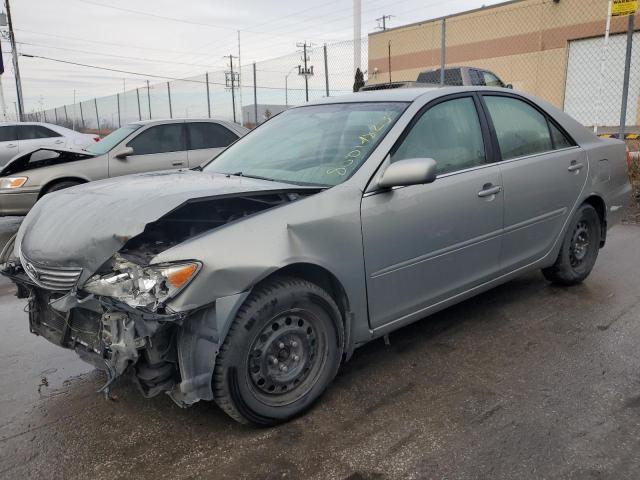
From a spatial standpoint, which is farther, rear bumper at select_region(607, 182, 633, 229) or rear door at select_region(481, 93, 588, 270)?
rear bumper at select_region(607, 182, 633, 229)

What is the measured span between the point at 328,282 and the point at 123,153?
5932mm

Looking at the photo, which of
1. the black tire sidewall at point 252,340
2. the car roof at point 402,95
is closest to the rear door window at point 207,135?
the car roof at point 402,95

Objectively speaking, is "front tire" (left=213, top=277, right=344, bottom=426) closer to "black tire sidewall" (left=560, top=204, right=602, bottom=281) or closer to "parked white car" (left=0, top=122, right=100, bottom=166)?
"black tire sidewall" (left=560, top=204, right=602, bottom=281)

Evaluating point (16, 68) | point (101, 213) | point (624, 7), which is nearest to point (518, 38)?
point (624, 7)

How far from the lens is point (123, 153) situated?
790cm

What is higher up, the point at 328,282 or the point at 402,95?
the point at 402,95

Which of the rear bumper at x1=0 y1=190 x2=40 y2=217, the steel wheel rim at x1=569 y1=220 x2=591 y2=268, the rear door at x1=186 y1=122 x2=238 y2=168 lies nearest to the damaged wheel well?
the steel wheel rim at x1=569 y1=220 x2=591 y2=268

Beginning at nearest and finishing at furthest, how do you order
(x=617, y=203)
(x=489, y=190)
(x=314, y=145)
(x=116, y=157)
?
(x=314, y=145), (x=489, y=190), (x=617, y=203), (x=116, y=157)

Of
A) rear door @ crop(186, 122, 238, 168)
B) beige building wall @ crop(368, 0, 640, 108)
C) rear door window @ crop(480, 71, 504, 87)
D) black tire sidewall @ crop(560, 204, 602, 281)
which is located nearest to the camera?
black tire sidewall @ crop(560, 204, 602, 281)

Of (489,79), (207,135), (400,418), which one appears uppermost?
(489,79)

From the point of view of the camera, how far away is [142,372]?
2.45 metres

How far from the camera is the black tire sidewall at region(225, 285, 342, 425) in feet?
8.21

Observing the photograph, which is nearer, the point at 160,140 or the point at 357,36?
the point at 160,140

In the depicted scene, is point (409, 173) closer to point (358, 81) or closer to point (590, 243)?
point (590, 243)
